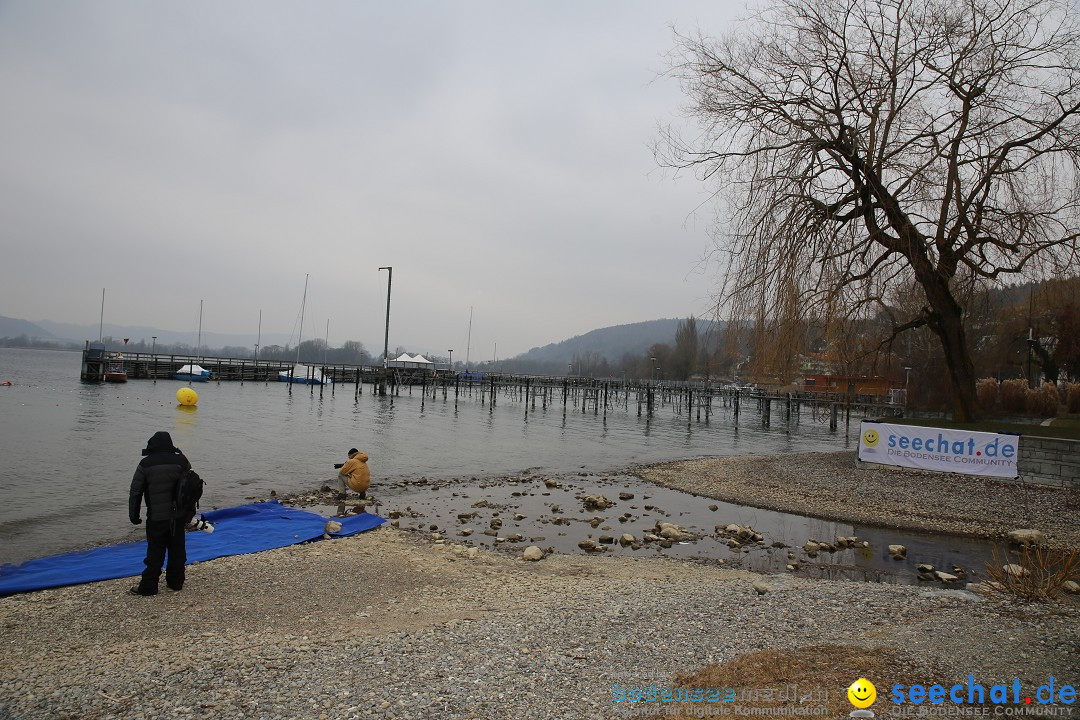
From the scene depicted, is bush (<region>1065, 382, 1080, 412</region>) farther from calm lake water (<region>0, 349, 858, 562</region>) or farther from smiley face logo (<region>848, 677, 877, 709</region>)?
smiley face logo (<region>848, 677, 877, 709</region>)

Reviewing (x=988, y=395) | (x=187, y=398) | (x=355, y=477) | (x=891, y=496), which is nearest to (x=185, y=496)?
(x=355, y=477)

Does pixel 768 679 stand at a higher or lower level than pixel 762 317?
lower

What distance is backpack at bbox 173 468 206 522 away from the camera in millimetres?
7008

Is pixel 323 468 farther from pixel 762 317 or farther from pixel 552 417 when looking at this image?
pixel 552 417

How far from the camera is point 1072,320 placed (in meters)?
30.9

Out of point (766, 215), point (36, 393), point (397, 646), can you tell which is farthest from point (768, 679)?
point (36, 393)

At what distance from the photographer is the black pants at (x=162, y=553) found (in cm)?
700

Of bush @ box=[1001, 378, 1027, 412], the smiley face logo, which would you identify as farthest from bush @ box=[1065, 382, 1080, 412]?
the smiley face logo

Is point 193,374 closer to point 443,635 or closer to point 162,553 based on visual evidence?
point 162,553

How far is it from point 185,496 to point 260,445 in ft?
59.5

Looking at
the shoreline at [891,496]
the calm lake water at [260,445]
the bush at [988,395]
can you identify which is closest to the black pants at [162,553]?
the calm lake water at [260,445]

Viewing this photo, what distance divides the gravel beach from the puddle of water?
4.89 ft

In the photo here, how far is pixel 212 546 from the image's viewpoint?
31.2ft

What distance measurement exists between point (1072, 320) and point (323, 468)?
35769 millimetres
